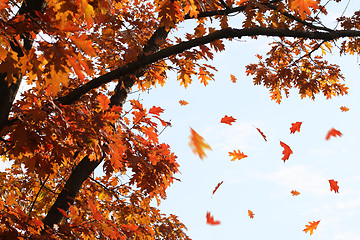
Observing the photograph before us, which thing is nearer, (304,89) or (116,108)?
(116,108)

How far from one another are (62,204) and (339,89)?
26.4 ft

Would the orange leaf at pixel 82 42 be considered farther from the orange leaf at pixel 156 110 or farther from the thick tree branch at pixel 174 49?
the orange leaf at pixel 156 110

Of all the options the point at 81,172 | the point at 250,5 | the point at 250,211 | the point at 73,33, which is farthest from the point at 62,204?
the point at 250,211

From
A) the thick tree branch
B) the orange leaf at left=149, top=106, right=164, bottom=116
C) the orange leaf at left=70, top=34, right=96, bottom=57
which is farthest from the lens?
the orange leaf at left=149, top=106, right=164, bottom=116

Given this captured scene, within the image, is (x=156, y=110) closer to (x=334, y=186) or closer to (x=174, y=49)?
(x=174, y=49)

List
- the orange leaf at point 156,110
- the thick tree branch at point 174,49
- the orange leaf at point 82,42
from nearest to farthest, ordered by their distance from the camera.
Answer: the orange leaf at point 82,42 < the thick tree branch at point 174,49 < the orange leaf at point 156,110

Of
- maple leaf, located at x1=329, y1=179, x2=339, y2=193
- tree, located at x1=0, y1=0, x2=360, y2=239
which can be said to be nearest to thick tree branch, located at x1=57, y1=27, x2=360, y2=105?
tree, located at x1=0, y1=0, x2=360, y2=239

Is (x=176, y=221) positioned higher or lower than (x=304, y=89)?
lower

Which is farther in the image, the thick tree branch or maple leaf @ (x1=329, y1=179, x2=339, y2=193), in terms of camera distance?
maple leaf @ (x1=329, y1=179, x2=339, y2=193)

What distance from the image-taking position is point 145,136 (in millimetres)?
4961

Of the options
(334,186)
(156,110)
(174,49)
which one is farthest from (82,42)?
(334,186)

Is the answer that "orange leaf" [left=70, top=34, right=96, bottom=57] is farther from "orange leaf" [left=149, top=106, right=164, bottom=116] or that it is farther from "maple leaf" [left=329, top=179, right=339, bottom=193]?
"maple leaf" [left=329, top=179, right=339, bottom=193]

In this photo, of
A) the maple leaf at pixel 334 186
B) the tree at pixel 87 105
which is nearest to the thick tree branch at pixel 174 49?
the tree at pixel 87 105

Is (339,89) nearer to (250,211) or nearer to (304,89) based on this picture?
(304,89)
